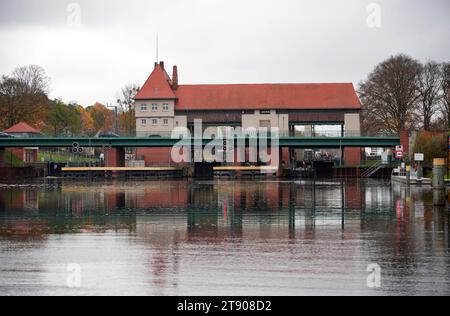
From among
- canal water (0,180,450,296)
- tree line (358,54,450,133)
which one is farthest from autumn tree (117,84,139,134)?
canal water (0,180,450,296)

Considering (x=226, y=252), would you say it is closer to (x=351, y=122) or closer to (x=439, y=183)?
(x=439, y=183)

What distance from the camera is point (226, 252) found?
1611cm

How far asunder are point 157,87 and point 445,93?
47.2m

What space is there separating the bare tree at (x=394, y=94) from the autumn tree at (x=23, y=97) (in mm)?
55024

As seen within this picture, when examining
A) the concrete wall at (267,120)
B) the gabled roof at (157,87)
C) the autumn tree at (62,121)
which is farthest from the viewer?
the autumn tree at (62,121)

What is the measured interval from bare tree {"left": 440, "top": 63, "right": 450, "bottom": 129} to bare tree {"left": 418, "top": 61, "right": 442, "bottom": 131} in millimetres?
635

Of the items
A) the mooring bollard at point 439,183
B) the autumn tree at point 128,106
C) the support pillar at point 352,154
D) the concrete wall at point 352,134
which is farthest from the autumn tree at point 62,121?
the mooring bollard at point 439,183

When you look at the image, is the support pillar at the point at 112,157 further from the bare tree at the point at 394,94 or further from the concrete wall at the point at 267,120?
the bare tree at the point at 394,94

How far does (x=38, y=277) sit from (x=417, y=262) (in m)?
8.34

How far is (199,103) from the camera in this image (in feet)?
351

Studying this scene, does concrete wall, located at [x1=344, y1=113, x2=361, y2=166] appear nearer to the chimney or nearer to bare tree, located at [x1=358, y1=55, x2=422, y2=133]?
bare tree, located at [x1=358, y1=55, x2=422, y2=133]

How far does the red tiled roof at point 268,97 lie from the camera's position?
10462 cm
